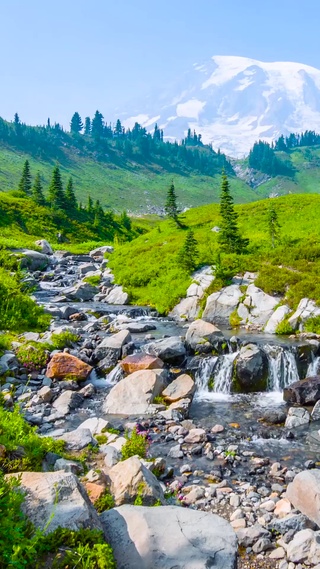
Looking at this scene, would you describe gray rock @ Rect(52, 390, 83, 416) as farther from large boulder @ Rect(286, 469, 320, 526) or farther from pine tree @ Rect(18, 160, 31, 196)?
pine tree @ Rect(18, 160, 31, 196)

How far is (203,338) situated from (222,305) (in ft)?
26.6

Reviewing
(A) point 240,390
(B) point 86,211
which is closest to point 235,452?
(A) point 240,390

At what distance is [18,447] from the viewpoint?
768 cm

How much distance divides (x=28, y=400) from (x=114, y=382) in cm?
428

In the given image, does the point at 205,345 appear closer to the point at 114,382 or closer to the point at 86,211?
the point at 114,382

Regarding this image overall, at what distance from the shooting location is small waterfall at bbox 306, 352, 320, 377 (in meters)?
19.1

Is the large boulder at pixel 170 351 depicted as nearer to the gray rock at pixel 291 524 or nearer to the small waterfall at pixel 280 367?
the small waterfall at pixel 280 367

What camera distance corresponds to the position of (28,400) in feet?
49.8

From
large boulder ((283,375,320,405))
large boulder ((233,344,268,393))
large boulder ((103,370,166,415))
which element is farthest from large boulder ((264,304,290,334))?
large boulder ((103,370,166,415))

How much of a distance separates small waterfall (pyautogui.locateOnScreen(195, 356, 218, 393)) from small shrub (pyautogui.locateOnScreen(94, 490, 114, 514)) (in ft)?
37.3

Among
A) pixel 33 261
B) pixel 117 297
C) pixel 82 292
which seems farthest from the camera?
pixel 33 261

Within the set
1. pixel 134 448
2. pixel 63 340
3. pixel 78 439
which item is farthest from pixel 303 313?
pixel 78 439

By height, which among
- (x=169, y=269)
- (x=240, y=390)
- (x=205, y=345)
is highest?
(x=169, y=269)

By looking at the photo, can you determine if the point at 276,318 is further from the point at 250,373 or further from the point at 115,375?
the point at 115,375
